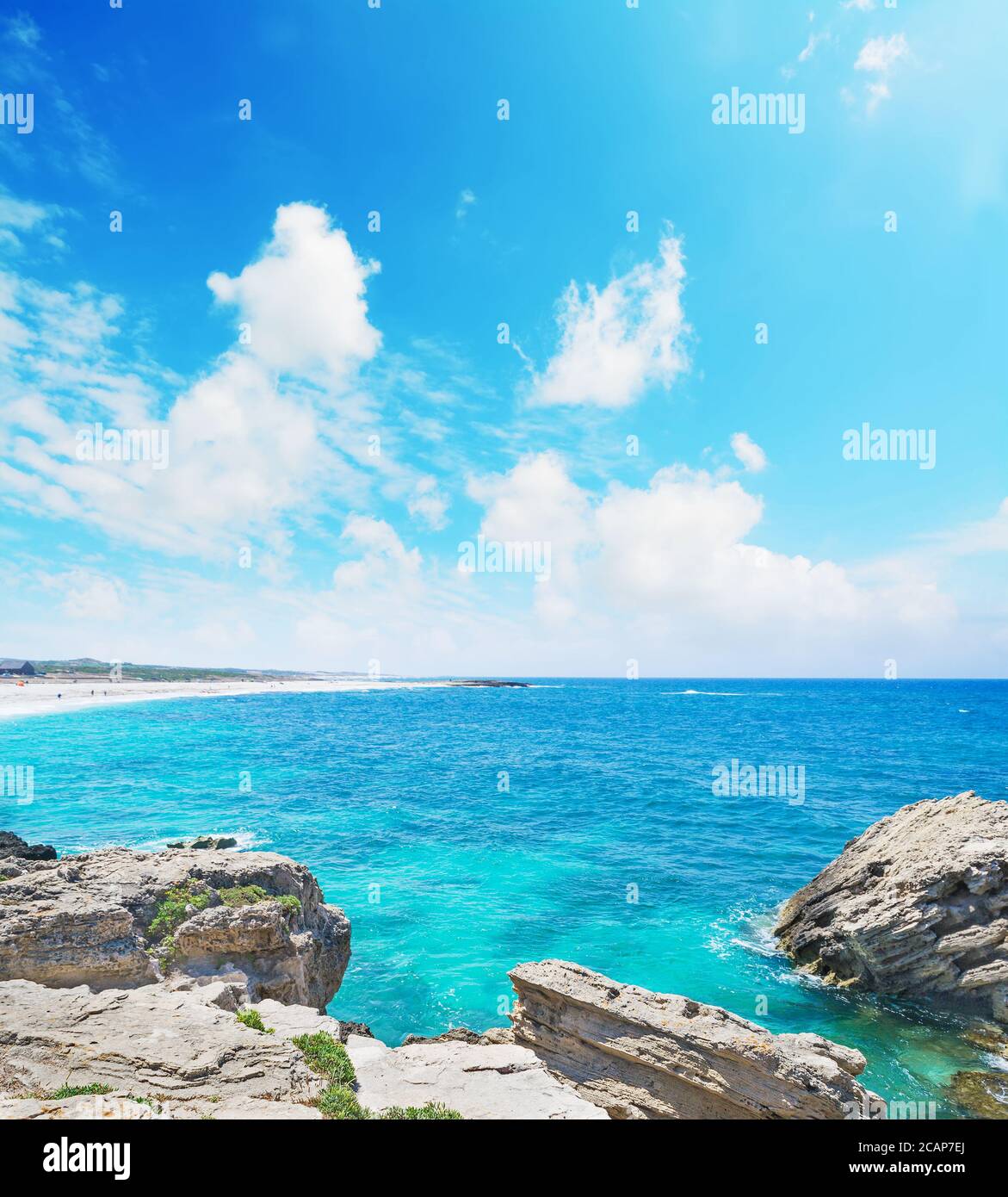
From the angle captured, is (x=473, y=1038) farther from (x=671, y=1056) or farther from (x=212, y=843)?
(x=212, y=843)

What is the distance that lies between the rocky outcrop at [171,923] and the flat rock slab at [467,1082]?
13.8 feet

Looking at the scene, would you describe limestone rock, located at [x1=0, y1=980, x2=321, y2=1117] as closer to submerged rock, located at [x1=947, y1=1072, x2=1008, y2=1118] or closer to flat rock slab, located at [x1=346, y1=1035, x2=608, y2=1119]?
flat rock slab, located at [x1=346, y1=1035, x2=608, y2=1119]

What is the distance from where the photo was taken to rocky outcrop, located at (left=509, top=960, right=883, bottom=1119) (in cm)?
1183

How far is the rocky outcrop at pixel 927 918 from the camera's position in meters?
19.8

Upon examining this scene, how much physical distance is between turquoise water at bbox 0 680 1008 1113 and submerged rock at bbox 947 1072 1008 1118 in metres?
0.51

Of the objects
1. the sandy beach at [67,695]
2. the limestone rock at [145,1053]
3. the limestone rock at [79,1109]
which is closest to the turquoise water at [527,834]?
the limestone rock at [145,1053]

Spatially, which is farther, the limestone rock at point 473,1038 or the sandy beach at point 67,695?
the sandy beach at point 67,695

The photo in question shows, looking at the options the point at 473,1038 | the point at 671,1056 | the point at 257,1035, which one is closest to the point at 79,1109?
the point at 257,1035

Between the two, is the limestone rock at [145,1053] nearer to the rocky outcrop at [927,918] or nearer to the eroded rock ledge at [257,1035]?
the eroded rock ledge at [257,1035]

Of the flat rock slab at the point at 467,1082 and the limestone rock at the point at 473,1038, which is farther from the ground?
the flat rock slab at the point at 467,1082

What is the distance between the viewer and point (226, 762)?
6191cm

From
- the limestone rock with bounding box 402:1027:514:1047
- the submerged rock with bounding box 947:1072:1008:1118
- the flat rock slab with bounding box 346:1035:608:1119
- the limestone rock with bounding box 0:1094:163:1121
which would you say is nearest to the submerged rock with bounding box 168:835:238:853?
the limestone rock with bounding box 402:1027:514:1047

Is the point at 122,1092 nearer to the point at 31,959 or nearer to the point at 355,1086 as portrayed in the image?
the point at 355,1086

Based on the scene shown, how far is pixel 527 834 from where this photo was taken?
1547 inches
